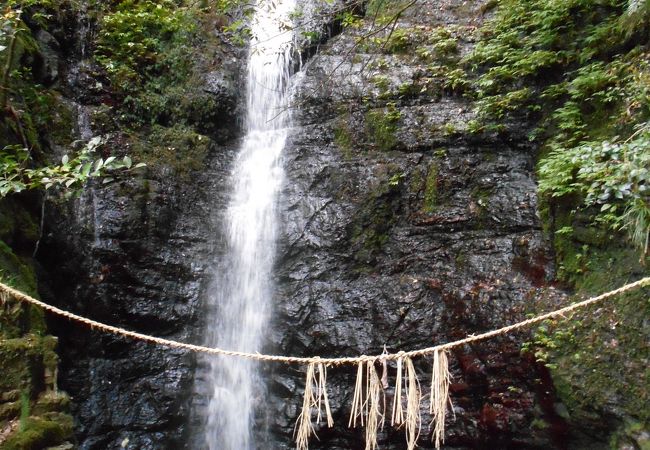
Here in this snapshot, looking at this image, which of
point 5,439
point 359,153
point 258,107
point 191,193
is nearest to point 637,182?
point 359,153

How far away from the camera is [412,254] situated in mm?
5684

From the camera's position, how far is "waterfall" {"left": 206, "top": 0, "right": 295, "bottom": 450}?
568cm

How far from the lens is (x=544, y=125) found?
5633 mm

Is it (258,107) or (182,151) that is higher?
(258,107)

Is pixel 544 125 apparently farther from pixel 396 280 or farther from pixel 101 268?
pixel 101 268

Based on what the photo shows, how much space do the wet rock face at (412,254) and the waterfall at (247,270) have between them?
288 millimetres

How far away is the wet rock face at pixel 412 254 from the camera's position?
15.8 ft

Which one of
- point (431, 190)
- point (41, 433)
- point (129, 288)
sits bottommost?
point (41, 433)

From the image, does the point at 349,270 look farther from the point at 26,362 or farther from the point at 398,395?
the point at 26,362

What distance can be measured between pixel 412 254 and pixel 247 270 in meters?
2.19

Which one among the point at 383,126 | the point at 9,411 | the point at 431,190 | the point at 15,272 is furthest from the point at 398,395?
the point at 383,126

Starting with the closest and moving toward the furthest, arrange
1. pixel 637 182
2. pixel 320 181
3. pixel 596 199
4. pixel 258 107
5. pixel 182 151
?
1. pixel 637 182
2. pixel 596 199
3. pixel 320 181
4. pixel 182 151
5. pixel 258 107

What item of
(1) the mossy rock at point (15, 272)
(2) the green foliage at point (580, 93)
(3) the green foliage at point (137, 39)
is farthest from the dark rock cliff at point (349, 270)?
(1) the mossy rock at point (15, 272)

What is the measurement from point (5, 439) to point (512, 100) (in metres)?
5.91
